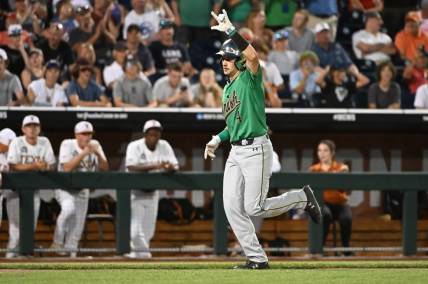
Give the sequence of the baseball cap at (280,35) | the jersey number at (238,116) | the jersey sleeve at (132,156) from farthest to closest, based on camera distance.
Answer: the baseball cap at (280,35)
the jersey sleeve at (132,156)
the jersey number at (238,116)

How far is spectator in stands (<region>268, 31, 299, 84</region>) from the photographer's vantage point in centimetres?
1380

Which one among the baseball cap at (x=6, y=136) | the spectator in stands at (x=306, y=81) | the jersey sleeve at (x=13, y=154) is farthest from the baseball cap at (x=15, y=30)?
the spectator in stands at (x=306, y=81)

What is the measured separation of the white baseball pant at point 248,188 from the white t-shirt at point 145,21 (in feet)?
19.3

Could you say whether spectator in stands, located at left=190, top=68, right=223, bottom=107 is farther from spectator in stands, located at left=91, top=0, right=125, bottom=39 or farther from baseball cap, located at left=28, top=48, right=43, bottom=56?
baseball cap, located at left=28, top=48, right=43, bottom=56

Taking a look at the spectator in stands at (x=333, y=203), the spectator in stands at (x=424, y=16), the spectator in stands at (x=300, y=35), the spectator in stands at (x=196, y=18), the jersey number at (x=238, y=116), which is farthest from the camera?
the spectator in stands at (x=424, y=16)

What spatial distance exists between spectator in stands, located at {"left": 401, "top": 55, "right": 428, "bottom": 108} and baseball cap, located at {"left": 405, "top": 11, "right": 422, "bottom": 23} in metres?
0.75

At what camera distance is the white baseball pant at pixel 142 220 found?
37.8 ft

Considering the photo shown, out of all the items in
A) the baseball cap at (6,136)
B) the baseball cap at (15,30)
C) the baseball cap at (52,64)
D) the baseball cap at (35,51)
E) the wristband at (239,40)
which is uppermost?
the baseball cap at (15,30)

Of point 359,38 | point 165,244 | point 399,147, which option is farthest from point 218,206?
point 359,38

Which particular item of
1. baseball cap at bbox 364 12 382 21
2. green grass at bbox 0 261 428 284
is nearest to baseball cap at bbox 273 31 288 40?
baseball cap at bbox 364 12 382 21

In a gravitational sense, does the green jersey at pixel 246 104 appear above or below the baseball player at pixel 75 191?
above

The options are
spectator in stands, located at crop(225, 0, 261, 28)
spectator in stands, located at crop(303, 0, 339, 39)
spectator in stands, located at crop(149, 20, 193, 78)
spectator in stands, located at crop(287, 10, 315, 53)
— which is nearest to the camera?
spectator in stands, located at crop(149, 20, 193, 78)

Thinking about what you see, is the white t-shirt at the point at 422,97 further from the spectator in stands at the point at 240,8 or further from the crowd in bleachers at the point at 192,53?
the spectator in stands at the point at 240,8

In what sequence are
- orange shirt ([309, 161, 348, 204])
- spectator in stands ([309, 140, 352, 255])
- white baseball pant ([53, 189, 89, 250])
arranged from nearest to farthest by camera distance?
white baseball pant ([53, 189, 89, 250]) → spectator in stands ([309, 140, 352, 255]) → orange shirt ([309, 161, 348, 204])
